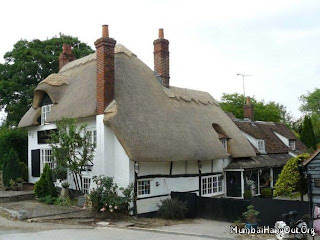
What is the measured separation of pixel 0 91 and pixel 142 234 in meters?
24.5

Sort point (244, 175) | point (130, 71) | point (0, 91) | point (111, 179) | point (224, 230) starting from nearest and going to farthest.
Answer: point (224, 230) → point (111, 179) → point (130, 71) → point (244, 175) → point (0, 91)

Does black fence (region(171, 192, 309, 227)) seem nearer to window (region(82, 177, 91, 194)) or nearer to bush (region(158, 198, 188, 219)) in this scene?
bush (region(158, 198, 188, 219))

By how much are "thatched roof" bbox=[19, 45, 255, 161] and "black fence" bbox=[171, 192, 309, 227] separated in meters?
2.32

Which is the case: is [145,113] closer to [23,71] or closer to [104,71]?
[104,71]

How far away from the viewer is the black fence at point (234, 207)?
13.8m

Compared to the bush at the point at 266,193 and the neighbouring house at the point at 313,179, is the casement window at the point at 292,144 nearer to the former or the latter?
the bush at the point at 266,193

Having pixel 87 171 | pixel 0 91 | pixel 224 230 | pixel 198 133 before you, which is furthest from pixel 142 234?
pixel 0 91

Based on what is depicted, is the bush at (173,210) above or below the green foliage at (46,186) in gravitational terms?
below

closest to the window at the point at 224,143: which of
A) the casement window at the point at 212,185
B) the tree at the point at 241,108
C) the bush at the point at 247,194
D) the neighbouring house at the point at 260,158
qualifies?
the neighbouring house at the point at 260,158

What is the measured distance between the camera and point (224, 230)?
1453 centimetres

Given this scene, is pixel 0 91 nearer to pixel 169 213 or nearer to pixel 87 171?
pixel 87 171

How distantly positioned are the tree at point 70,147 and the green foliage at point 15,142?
9.25 metres

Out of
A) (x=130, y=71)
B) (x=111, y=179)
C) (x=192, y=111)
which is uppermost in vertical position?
(x=130, y=71)

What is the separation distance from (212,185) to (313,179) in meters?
9.61
